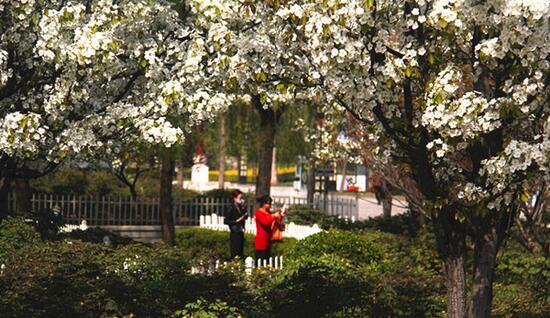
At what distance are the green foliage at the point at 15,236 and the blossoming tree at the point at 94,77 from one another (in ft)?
4.28

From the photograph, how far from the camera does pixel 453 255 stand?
10781mm

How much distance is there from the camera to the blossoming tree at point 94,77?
1166 centimetres

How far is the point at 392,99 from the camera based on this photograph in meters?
9.78

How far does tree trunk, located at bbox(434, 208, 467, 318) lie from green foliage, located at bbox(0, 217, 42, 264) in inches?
235

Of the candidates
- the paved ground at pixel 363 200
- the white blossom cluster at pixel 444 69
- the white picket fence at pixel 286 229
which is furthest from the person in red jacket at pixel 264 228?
the paved ground at pixel 363 200

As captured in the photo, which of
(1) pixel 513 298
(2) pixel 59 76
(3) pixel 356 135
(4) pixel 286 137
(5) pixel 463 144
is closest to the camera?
(5) pixel 463 144

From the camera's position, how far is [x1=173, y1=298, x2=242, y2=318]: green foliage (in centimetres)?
1124

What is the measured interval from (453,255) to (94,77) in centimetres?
450

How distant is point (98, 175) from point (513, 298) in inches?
903

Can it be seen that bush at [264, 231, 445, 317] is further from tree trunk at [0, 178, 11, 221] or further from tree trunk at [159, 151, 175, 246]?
tree trunk at [159, 151, 175, 246]

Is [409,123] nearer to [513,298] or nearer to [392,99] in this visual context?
[392,99]

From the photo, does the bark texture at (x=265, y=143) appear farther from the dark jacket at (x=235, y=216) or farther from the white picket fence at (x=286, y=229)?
the dark jacket at (x=235, y=216)

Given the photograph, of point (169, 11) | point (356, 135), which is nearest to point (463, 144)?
point (169, 11)

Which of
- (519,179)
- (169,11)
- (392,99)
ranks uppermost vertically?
(169,11)
